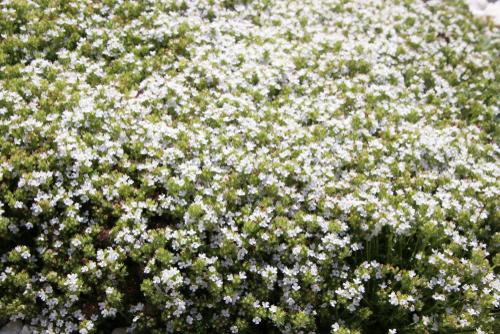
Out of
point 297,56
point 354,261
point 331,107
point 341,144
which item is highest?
point 297,56

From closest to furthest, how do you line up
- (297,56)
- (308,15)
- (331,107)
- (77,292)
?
(77,292)
(331,107)
(297,56)
(308,15)

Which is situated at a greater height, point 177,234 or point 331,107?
point 331,107

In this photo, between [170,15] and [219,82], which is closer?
[219,82]

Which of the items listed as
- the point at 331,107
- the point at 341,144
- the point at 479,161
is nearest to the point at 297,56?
the point at 331,107

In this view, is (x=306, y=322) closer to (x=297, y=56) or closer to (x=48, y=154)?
(x=48, y=154)

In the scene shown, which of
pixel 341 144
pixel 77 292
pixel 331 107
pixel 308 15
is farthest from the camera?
pixel 308 15

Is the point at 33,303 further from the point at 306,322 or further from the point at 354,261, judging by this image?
the point at 354,261

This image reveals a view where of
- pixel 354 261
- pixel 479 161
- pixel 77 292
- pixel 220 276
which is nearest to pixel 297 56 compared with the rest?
pixel 479 161
